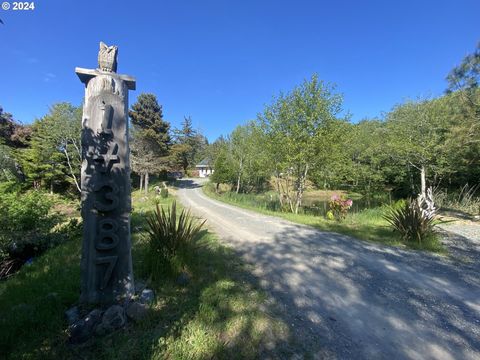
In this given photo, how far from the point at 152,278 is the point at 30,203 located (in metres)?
5.34

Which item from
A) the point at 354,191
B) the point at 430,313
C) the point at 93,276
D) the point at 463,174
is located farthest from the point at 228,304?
the point at 354,191

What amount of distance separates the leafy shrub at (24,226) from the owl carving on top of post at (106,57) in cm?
472

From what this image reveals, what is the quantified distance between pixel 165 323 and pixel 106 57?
9.88ft

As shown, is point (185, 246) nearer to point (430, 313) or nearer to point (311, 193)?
point (430, 313)

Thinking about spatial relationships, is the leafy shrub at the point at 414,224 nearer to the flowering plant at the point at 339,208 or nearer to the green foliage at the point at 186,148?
the flowering plant at the point at 339,208

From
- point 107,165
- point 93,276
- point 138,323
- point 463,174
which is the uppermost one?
point 463,174

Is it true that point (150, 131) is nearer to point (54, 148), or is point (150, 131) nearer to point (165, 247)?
point (54, 148)

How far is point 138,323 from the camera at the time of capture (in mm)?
2518

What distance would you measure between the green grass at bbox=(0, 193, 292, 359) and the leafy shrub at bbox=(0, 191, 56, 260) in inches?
77.2

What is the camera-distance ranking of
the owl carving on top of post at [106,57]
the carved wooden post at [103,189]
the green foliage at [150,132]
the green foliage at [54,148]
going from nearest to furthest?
the carved wooden post at [103,189], the owl carving on top of post at [106,57], the green foliage at [54,148], the green foliage at [150,132]

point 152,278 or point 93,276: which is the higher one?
point 93,276

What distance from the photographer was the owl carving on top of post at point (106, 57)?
107 inches

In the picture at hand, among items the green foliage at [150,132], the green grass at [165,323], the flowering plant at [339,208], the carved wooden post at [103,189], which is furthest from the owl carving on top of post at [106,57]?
the green foliage at [150,132]

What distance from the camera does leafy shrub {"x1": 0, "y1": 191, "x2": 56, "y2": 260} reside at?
5.30 meters
